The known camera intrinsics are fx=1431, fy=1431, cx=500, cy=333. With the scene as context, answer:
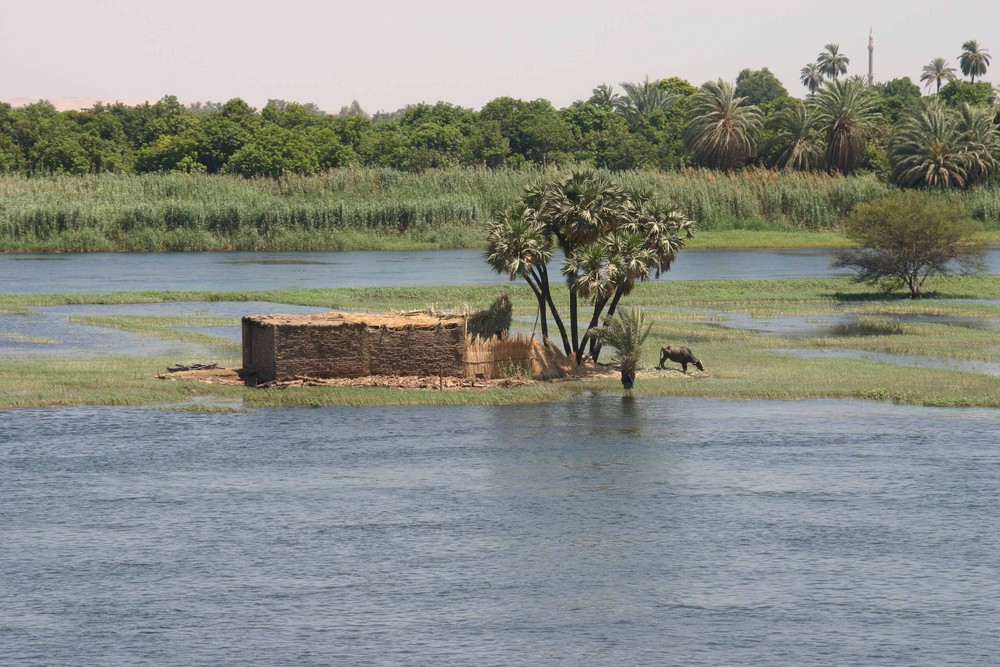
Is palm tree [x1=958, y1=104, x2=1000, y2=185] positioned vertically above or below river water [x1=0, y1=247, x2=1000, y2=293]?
above

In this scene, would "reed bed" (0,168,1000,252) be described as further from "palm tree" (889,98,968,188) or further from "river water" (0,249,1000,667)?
"river water" (0,249,1000,667)

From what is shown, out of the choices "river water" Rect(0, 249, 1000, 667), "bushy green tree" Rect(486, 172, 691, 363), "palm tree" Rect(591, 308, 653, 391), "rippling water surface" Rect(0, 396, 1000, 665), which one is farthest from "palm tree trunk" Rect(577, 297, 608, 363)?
"rippling water surface" Rect(0, 396, 1000, 665)

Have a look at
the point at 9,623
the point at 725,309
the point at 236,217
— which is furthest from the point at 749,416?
the point at 236,217

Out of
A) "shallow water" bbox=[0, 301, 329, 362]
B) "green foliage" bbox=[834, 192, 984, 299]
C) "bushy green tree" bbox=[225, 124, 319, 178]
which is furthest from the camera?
"bushy green tree" bbox=[225, 124, 319, 178]

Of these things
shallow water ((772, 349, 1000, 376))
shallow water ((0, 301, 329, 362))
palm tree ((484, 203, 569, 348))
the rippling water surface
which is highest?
palm tree ((484, 203, 569, 348))

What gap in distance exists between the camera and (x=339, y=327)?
42.4 m

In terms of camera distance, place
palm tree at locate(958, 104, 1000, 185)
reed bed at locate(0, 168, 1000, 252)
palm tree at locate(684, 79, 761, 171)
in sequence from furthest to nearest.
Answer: palm tree at locate(684, 79, 761, 171)
palm tree at locate(958, 104, 1000, 185)
reed bed at locate(0, 168, 1000, 252)

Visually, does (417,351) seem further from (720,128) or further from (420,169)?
(420,169)

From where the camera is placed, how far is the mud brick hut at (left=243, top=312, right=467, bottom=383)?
139 feet

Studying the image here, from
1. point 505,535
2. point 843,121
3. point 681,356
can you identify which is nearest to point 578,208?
point 681,356

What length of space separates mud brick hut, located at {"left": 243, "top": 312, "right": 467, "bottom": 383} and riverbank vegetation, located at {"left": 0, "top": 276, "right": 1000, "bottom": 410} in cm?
92

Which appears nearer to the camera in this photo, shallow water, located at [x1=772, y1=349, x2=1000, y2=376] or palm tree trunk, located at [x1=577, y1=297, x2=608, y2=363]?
palm tree trunk, located at [x1=577, y1=297, x2=608, y2=363]

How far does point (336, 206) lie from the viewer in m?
116

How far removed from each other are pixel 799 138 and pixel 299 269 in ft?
195
